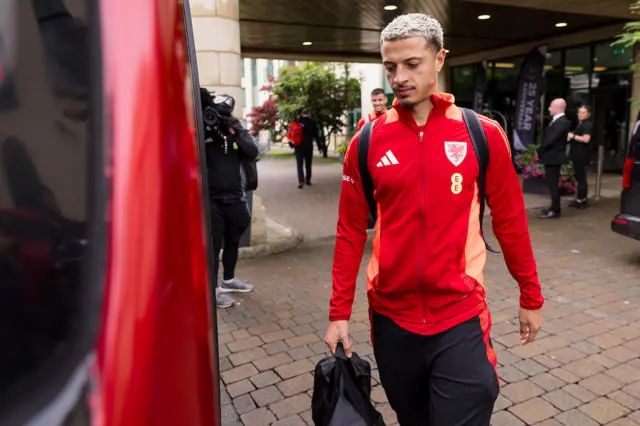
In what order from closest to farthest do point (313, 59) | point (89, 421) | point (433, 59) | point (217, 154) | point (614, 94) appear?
point (89, 421) → point (433, 59) → point (217, 154) → point (614, 94) → point (313, 59)

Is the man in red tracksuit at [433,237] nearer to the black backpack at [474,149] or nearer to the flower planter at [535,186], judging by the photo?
the black backpack at [474,149]

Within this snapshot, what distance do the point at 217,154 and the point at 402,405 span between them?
10.9ft

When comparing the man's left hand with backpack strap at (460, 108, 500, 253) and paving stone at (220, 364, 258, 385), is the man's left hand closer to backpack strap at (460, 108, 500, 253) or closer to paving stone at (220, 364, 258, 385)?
backpack strap at (460, 108, 500, 253)

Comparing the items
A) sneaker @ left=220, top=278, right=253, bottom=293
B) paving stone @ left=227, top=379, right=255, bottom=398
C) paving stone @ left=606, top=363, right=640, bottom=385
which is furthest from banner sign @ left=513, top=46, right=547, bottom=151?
paving stone @ left=227, top=379, right=255, bottom=398

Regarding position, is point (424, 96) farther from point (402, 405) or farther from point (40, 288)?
point (40, 288)

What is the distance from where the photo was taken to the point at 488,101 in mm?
18984

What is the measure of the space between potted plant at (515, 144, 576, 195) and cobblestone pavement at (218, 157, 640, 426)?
3.60 metres

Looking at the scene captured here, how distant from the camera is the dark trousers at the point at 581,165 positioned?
980 cm

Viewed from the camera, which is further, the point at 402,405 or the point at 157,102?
the point at 402,405

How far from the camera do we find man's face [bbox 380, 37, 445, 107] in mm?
1974

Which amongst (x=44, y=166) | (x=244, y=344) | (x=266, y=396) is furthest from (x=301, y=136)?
(x=44, y=166)

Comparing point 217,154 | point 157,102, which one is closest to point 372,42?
point 217,154

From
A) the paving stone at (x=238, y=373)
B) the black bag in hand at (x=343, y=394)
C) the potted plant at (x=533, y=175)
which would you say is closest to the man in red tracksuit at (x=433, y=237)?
the black bag in hand at (x=343, y=394)

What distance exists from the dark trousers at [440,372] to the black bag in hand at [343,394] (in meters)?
0.13
